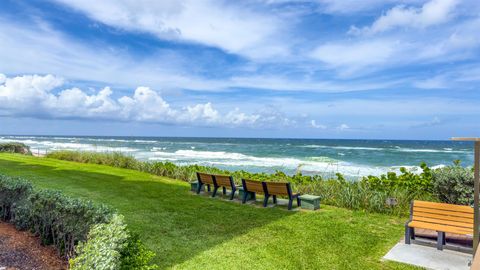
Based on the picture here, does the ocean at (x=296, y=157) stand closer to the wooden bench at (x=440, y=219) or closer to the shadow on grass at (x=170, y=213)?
the wooden bench at (x=440, y=219)

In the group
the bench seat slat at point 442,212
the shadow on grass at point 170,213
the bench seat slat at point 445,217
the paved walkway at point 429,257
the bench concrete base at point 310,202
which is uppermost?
the bench seat slat at point 442,212

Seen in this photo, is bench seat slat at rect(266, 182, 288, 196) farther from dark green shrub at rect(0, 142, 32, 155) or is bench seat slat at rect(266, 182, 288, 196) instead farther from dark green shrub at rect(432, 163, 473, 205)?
dark green shrub at rect(0, 142, 32, 155)

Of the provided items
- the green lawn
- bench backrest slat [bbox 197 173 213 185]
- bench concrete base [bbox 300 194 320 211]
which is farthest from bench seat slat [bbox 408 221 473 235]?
bench backrest slat [bbox 197 173 213 185]

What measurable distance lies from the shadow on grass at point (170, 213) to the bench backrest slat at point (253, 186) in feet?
1.42

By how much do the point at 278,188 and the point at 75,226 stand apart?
4.48 m

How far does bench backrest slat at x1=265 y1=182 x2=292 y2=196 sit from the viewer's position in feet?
23.9

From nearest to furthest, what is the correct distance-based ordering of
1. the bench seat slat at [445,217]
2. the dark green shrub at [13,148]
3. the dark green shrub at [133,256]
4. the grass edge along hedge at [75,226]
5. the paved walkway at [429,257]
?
the grass edge along hedge at [75,226]
the dark green shrub at [133,256]
the paved walkway at [429,257]
the bench seat slat at [445,217]
the dark green shrub at [13,148]

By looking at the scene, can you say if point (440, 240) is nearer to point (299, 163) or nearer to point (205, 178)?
point (205, 178)

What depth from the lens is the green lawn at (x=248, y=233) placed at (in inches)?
180

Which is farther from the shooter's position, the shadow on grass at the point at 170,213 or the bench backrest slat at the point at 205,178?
the bench backrest slat at the point at 205,178

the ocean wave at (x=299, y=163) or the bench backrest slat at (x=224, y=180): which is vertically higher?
the bench backrest slat at (x=224, y=180)

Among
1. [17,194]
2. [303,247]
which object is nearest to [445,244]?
[303,247]

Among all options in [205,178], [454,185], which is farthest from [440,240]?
[205,178]

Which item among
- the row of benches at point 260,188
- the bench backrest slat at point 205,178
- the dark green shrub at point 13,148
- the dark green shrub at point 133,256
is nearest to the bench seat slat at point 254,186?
the row of benches at point 260,188
